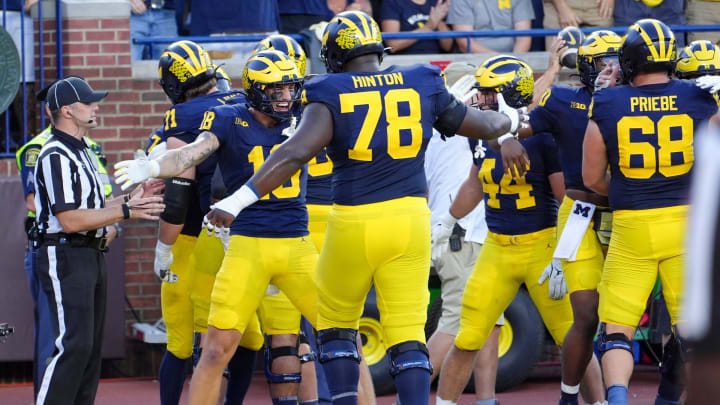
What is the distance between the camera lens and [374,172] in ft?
17.1

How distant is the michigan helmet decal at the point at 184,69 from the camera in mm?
6641

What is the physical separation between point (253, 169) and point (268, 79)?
0.49 meters

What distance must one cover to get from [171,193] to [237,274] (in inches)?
38.4

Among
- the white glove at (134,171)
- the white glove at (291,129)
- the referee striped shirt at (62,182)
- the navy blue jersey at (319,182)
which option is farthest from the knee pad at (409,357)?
the referee striped shirt at (62,182)

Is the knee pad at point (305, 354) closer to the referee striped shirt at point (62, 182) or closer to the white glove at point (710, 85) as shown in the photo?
the referee striped shirt at point (62, 182)

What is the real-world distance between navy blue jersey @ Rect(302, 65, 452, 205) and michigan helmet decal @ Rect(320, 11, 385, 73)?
0.43 feet

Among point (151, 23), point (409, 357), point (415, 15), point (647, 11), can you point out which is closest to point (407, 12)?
point (415, 15)

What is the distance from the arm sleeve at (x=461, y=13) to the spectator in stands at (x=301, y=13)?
1.14 meters

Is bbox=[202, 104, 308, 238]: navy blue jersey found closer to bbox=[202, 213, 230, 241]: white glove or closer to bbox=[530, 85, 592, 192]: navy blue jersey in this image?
bbox=[202, 213, 230, 241]: white glove

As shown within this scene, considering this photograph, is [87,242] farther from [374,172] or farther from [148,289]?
[148,289]

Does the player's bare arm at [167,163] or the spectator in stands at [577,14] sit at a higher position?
the spectator in stands at [577,14]

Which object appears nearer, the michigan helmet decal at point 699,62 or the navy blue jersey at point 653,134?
the navy blue jersey at point 653,134

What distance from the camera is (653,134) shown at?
5688mm

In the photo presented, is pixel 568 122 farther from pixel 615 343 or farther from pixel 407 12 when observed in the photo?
pixel 407 12
